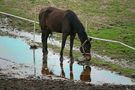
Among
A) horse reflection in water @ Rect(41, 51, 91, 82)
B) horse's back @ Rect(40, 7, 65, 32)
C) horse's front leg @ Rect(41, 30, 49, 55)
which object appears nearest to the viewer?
horse reflection in water @ Rect(41, 51, 91, 82)

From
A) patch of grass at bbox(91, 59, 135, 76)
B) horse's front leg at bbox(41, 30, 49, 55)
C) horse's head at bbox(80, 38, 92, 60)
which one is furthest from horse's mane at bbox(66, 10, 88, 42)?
horse's front leg at bbox(41, 30, 49, 55)

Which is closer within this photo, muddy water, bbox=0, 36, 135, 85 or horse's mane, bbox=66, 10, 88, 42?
muddy water, bbox=0, 36, 135, 85

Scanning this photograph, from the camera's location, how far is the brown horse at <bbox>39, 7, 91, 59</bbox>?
53.9ft

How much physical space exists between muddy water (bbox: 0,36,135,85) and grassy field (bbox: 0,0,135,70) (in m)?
2.19

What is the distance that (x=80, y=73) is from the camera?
1573cm

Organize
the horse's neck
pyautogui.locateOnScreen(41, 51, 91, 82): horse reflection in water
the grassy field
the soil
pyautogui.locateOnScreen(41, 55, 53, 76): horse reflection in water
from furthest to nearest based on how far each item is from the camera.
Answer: the grassy field < the horse's neck < pyautogui.locateOnScreen(41, 55, 53, 76): horse reflection in water < pyautogui.locateOnScreen(41, 51, 91, 82): horse reflection in water < the soil

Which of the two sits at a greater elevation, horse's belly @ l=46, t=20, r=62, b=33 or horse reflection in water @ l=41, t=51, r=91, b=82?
horse's belly @ l=46, t=20, r=62, b=33

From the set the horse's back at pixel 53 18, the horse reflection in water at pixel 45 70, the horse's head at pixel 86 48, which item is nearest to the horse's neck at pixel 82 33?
the horse's head at pixel 86 48

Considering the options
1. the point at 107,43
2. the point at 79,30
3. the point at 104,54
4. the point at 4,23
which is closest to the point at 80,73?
the point at 79,30

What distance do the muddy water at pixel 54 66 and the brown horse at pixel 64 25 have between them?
475 millimetres

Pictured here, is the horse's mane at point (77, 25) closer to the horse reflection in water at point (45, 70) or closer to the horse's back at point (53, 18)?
the horse's back at point (53, 18)

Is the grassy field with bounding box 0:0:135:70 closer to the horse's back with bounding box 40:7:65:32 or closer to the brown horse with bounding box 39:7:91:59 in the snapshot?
the brown horse with bounding box 39:7:91:59

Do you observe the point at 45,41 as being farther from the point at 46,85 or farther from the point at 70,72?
the point at 46,85

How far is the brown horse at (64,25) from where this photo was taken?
647 inches
